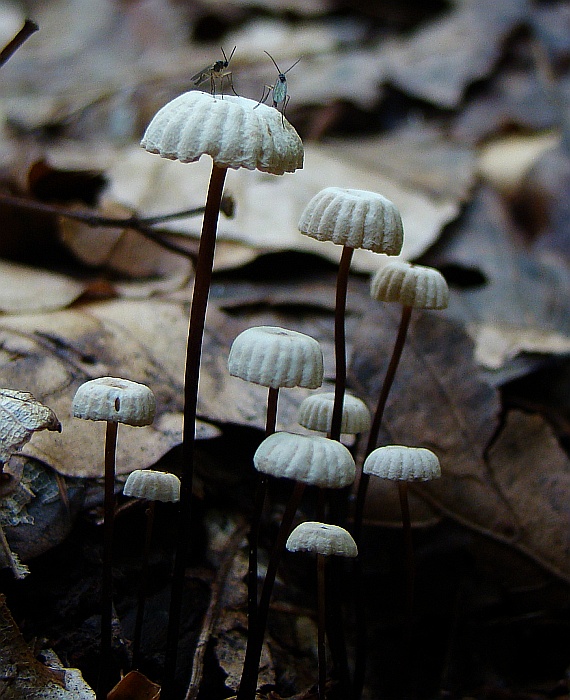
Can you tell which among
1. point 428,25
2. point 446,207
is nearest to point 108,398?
point 446,207

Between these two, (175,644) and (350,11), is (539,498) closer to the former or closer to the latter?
(175,644)

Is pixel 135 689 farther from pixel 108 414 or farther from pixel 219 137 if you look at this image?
pixel 219 137

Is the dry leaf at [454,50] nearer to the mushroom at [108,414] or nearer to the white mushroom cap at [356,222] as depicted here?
the white mushroom cap at [356,222]

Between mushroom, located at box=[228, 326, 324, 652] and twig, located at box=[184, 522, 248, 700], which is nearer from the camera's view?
mushroom, located at box=[228, 326, 324, 652]

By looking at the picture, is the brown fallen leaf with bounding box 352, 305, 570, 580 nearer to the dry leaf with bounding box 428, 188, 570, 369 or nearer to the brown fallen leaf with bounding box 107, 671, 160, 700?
the dry leaf with bounding box 428, 188, 570, 369

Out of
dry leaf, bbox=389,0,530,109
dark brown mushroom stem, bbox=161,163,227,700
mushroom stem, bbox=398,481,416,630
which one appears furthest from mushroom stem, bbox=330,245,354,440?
dry leaf, bbox=389,0,530,109

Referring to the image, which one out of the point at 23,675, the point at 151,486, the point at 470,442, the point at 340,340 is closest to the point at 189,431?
the point at 151,486

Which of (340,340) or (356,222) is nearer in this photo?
(356,222)
